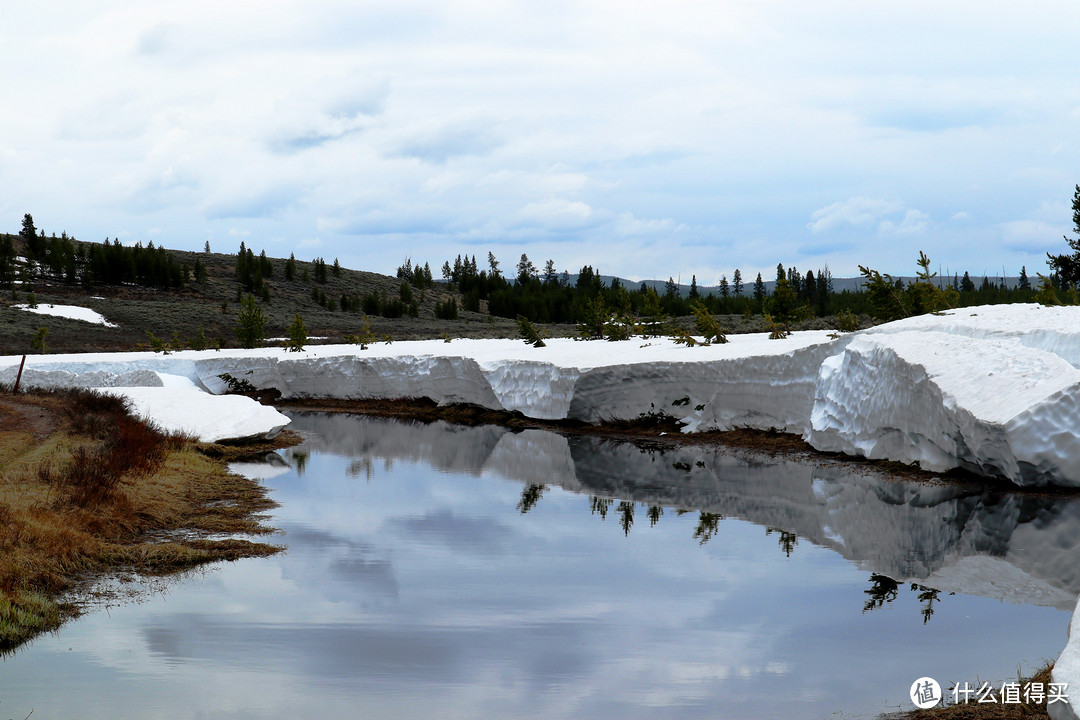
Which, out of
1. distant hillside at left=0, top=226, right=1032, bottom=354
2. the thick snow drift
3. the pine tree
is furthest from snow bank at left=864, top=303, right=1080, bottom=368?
the pine tree

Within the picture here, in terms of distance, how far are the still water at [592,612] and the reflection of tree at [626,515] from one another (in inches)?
2.4

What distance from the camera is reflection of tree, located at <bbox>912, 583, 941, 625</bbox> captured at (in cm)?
868

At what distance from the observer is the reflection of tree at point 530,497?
14791 mm

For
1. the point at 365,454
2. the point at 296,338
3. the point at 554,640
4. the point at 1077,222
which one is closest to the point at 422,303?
the point at 296,338

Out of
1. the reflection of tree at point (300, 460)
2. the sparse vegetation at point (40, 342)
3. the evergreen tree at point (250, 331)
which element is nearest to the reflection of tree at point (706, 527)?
the reflection of tree at point (300, 460)

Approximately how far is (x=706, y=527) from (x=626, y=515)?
1.45m

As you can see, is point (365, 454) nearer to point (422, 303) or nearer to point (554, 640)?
point (554, 640)

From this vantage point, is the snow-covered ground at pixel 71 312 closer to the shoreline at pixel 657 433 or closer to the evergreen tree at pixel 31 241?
the evergreen tree at pixel 31 241

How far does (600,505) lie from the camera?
48.5 ft

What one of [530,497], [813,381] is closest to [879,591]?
[530,497]

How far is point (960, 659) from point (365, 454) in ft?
51.0

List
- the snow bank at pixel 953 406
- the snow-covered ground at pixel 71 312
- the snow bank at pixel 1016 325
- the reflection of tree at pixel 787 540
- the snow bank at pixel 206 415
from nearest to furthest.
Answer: the reflection of tree at pixel 787 540 < the snow bank at pixel 953 406 < the snow bank at pixel 1016 325 < the snow bank at pixel 206 415 < the snow-covered ground at pixel 71 312

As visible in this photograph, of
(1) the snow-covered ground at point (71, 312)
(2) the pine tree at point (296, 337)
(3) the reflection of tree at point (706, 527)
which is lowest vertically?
(3) the reflection of tree at point (706, 527)

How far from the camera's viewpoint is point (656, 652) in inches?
306
